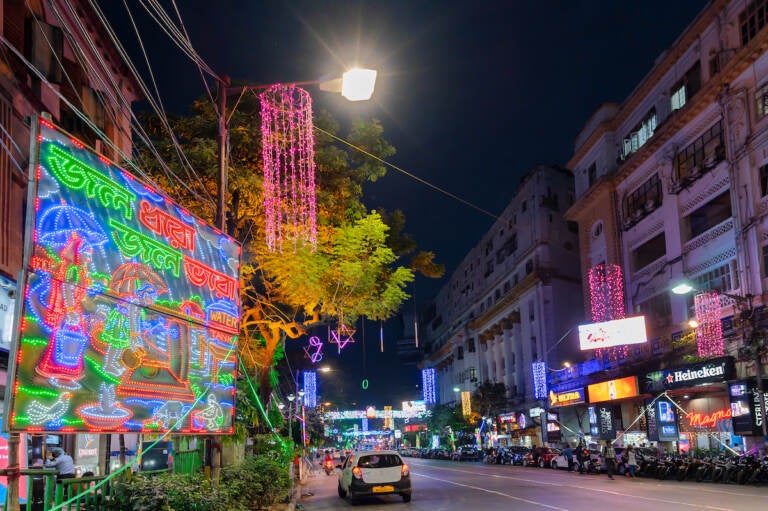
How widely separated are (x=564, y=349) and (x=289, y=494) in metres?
45.8

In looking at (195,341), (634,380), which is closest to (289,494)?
(195,341)

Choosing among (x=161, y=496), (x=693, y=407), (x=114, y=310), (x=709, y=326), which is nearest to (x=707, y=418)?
(x=693, y=407)

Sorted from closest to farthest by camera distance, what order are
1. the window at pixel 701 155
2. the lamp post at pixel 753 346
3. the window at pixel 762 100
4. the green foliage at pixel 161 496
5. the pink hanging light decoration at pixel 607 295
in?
the green foliage at pixel 161 496 < the lamp post at pixel 753 346 < the window at pixel 762 100 < the window at pixel 701 155 < the pink hanging light decoration at pixel 607 295

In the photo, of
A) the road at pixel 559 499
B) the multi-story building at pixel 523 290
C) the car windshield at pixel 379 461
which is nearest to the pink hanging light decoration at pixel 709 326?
the road at pixel 559 499

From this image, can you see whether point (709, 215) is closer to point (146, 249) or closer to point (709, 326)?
point (709, 326)

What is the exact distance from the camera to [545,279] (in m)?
65.6

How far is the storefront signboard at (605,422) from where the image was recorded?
46562 mm

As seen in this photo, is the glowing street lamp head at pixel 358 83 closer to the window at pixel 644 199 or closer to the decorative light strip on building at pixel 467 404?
the window at pixel 644 199

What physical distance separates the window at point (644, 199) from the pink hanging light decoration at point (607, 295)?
3840 millimetres

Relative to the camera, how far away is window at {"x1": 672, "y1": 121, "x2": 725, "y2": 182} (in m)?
36.0

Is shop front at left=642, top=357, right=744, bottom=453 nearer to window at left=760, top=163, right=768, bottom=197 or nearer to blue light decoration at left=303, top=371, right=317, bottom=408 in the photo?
window at left=760, top=163, right=768, bottom=197

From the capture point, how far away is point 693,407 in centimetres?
3891

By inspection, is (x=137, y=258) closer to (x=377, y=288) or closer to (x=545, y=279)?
(x=377, y=288)

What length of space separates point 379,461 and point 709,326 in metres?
17.6
